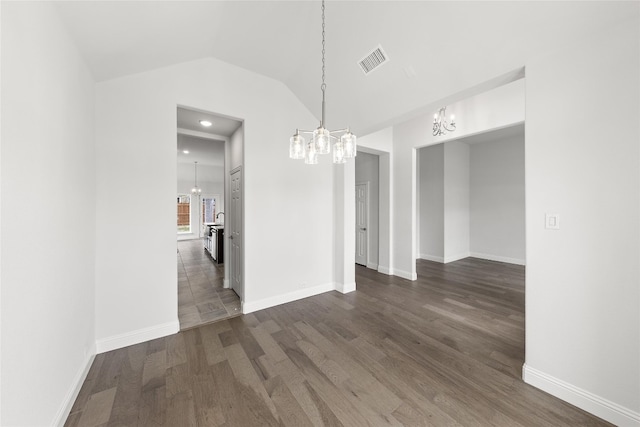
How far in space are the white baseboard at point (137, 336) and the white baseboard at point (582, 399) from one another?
Answer: 11.5ft

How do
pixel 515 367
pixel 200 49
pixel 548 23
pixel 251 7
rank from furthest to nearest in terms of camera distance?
1. pixel 200 49
2. pixel 251 7
3. pixel 515 367
4. pixel 548 23

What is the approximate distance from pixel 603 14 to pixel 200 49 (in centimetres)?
340

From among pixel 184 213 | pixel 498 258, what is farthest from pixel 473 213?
pixel 184 213

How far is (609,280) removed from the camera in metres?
1.61

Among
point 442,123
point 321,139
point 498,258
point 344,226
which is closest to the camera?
point 321,139

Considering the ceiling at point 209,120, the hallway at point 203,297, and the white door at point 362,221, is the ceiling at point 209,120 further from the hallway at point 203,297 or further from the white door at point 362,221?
the white door at point 362,221

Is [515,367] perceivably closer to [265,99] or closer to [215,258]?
[265,99]

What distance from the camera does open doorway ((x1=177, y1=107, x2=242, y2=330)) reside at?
3381 millimetres

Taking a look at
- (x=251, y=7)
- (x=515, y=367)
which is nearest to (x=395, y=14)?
(x=251, y=7)

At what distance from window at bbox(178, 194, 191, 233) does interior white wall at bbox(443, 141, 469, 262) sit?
33.4ft

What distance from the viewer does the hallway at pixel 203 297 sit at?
3162mm

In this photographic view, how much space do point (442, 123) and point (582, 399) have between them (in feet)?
12.8

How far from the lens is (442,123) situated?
4.25m

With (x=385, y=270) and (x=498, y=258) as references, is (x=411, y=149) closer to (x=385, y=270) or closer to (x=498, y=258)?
(x=385, y=270)
